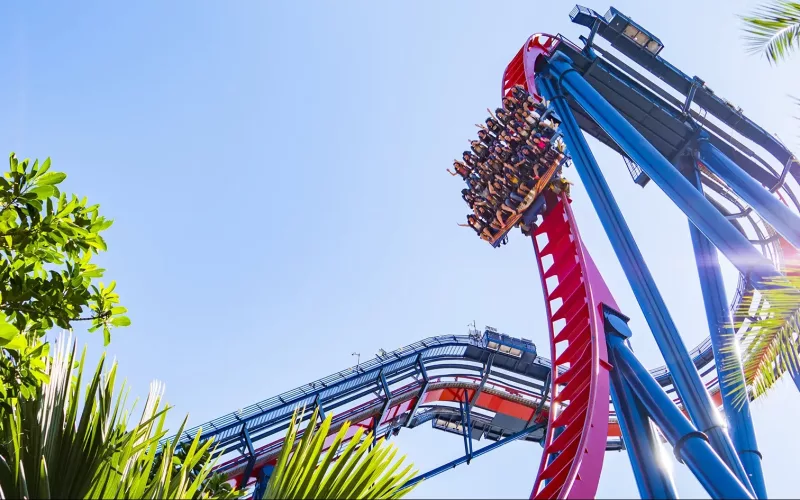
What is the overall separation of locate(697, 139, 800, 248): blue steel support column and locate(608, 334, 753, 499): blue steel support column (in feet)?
5.58

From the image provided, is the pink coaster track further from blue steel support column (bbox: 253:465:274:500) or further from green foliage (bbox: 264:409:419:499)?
blue steel support column (bbox: 253:465:274:500)

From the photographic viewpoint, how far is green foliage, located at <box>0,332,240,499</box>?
255 cm

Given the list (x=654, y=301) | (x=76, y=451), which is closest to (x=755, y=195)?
(x=654, y=301)

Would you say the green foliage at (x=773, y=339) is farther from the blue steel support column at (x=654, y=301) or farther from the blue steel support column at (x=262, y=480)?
the blue steel support column at (x=262, y=480)

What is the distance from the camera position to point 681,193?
741cm

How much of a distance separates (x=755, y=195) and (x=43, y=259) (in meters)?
6.74

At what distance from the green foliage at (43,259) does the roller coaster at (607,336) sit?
0.80 m

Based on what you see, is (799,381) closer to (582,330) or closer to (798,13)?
(582,330)

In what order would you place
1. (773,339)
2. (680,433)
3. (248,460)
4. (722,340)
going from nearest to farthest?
1. (773,339)
2. (680,433)
3. (722,340)
4. (248,460)

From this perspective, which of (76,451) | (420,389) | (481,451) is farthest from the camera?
(420,389)

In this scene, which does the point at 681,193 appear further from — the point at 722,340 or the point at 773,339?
the point at 773,339

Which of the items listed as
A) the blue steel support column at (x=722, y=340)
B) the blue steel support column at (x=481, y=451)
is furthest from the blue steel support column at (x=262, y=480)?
the blue steel support column at (x=722, y=340)

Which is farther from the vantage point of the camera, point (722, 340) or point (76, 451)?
point (722, 340)

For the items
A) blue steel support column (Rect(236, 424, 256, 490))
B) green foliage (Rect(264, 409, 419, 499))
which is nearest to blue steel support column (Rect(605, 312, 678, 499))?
green foliage (Rect(264, 409, 419, 499))
